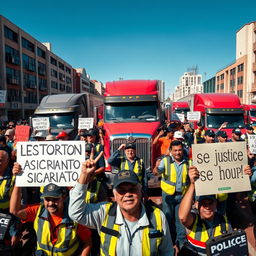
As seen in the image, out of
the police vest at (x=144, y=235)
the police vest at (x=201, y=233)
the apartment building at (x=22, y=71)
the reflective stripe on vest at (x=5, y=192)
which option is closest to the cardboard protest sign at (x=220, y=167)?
the police vest at (x=201, y=233)

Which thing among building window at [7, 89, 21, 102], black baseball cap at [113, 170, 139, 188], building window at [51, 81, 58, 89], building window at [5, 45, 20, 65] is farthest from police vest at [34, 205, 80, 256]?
building window at [51, 81, 58, 89]

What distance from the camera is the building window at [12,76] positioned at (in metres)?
35.3

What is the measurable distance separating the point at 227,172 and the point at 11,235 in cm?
343

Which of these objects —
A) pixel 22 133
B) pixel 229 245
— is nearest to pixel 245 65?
pixel 22 133

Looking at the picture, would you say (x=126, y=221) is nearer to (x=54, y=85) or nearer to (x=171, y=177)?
(x=171, y=177)

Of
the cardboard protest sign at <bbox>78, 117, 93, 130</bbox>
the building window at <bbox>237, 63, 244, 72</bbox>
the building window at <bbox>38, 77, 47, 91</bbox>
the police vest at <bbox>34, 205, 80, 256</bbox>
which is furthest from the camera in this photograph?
the building window at <bbox>38, 77, 47, 91</bbox>

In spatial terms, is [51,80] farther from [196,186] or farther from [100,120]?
[196,186]

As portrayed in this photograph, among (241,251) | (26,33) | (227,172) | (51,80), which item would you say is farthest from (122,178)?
(51,80)

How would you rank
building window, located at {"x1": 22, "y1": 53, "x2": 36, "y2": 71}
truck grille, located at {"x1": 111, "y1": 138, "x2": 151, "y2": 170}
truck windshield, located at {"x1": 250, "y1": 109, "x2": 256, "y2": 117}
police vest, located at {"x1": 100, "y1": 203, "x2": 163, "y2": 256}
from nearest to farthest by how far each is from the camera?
1. police vest, located at {"x1": 100, "y1": 203, "x2": 163, "y2": 256}
2. truck grille, located at {"x1": 111, "y1": 138, "x2": 151, "y2": 170}
3. truck windshield, located at {"x1": 250, "y1": 109, "x2": 256, "y2": 117}
4. building window, located at {"x1": 22, "y1": 53, "x2": 36, "y2": 71}

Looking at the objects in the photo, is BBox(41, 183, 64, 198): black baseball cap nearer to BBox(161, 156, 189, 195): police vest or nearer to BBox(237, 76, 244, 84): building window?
BBox(161, 156, 189, 195): police vest

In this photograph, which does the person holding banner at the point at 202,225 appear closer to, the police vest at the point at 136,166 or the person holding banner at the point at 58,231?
the person holding banner at the point at 58,231

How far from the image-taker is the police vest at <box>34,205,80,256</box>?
8.55 ft

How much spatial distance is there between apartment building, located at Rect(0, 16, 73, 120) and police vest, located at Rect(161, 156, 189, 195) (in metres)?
27.8

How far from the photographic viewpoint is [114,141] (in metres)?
6.84
